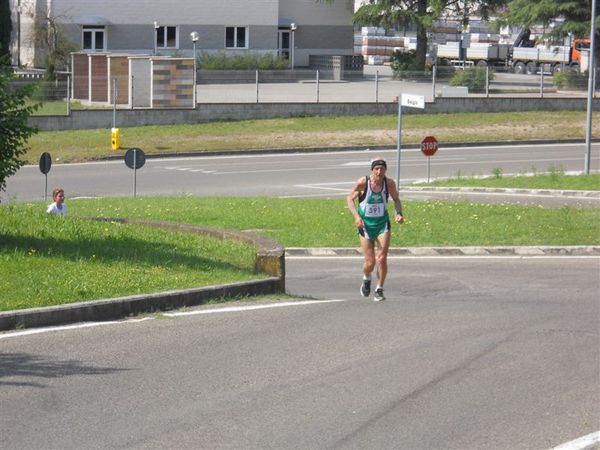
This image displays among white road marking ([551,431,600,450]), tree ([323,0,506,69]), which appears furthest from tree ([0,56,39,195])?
tree ([323,0,506,69])

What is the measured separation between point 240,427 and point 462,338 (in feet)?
12.2

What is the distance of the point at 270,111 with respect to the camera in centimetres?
5219

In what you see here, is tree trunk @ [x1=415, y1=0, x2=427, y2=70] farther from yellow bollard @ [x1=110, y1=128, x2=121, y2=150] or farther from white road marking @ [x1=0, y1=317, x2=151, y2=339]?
white road marking @ [x1=0, y1=317, x2=151, y2=339]

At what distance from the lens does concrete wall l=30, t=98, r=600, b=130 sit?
1912 inches

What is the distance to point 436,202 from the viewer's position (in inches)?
1118

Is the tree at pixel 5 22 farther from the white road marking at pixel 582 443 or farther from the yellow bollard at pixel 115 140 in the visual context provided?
the white road marking at pixel 582 443

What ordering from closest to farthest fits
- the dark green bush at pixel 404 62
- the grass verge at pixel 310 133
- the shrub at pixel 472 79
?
the grass verge at pixel 310 133 → the shrub at pixel 472 79 → the dark green bush at pixel 404 62

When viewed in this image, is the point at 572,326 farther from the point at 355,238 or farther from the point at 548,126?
the point at 548,126

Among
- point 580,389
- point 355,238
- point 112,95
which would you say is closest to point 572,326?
point 580,389

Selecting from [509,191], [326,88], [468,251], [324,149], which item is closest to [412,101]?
[509,191]

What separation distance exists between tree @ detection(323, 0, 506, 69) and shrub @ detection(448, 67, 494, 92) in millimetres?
9285

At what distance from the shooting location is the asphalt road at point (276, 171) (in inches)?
1423

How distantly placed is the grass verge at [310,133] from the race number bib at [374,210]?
98.9ft

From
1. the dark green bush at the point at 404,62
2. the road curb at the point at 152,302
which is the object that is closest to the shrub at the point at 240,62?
the dark green bush at the point at 404,62
